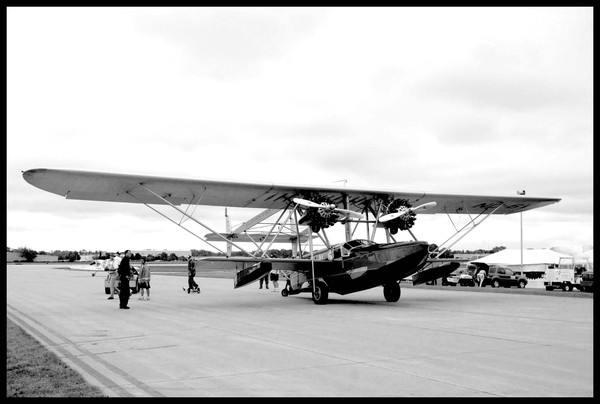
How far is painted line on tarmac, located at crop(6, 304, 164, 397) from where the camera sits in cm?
636

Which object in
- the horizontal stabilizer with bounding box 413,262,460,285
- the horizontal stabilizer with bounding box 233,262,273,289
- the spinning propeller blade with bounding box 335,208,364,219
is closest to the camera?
the horizontal stabilizer with bounding box 233,262,273,289

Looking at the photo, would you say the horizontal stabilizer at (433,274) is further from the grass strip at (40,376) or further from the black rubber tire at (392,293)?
the grass strip at (40,376)

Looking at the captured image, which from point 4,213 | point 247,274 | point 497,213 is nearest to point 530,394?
point 4,213

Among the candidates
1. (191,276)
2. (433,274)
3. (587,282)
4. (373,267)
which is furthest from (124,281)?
(587,282)

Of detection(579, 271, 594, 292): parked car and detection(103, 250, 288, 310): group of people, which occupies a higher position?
detection(103, 250, 288, 310): group of people

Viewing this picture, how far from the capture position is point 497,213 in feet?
87.4

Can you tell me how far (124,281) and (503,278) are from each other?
86.9 ft

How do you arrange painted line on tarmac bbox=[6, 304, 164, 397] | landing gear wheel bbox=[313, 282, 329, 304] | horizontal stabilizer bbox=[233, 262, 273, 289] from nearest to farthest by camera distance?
1. painted line on tarmac bbox=[6, 304, 164, 397]
2. horizontal stabilizer bbox=[233, 262, 273, 289]
3. landing gear wheel bbox=[313, 282, 329, 304]

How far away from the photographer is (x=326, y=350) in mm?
9172

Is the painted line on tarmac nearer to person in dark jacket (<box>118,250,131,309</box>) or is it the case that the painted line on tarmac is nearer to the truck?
person in dark jacket (<box>118,250,131,309</box>)

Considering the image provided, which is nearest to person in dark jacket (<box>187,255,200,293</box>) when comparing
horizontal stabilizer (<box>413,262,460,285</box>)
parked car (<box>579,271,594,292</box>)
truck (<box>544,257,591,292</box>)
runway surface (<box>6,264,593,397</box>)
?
runway surface (<box>6,264,593,397</box>)

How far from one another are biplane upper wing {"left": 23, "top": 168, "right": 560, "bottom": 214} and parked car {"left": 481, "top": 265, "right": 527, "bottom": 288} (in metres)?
11.4

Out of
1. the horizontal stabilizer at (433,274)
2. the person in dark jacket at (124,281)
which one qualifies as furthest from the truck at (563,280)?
the person in dark jacket at (124,281)

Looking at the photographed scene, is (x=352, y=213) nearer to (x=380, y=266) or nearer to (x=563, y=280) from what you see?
(x=380, y=266)
